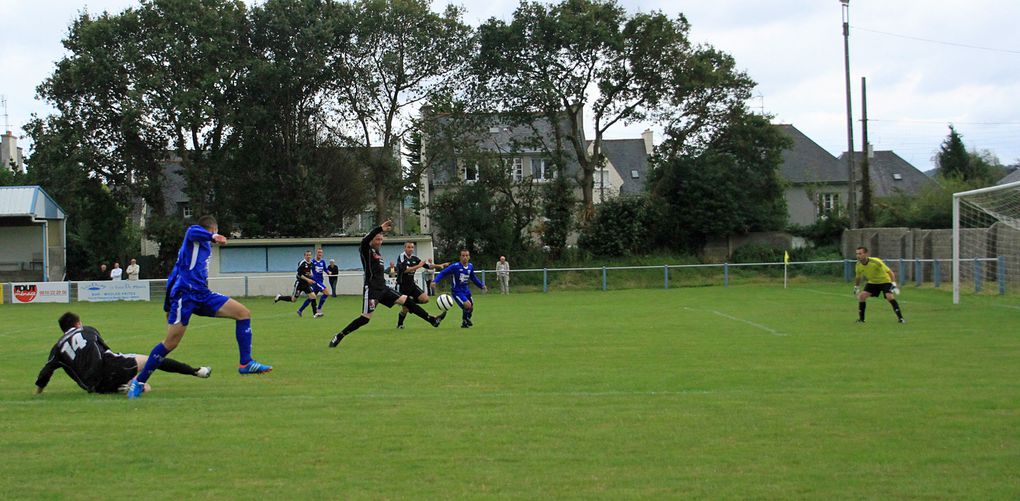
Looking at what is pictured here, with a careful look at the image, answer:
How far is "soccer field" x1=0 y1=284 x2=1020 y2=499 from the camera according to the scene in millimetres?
5770

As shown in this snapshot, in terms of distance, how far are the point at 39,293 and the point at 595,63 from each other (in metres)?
28.4

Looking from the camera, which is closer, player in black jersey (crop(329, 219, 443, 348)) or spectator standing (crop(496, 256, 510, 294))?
player in black jersey (crop(329, 219, 443, 348))

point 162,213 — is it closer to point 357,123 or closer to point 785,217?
point 357,123

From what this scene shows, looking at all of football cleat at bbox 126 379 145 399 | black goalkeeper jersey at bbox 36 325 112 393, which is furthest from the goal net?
black goalkeeper jersey at bbox 36 325 112 393

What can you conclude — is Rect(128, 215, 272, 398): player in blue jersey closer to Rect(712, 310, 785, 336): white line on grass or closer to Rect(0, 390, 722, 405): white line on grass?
Rect(0, 390, 722, 405): white line on grass

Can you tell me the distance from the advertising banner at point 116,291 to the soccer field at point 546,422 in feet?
71.7

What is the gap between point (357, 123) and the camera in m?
47.1

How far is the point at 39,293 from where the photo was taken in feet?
119

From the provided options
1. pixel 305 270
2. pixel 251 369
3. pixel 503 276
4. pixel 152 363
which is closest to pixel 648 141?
pixel 503 276

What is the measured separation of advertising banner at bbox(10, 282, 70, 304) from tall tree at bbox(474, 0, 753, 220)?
892 inches

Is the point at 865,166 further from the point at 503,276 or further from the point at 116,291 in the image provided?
the point at 116,291

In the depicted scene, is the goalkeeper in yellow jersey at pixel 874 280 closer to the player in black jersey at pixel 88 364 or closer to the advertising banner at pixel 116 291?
the player in black jersey at pixel 88 364

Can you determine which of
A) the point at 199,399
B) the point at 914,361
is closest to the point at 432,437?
the point at 199,399

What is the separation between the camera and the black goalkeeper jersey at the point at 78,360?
9523 millimetres
